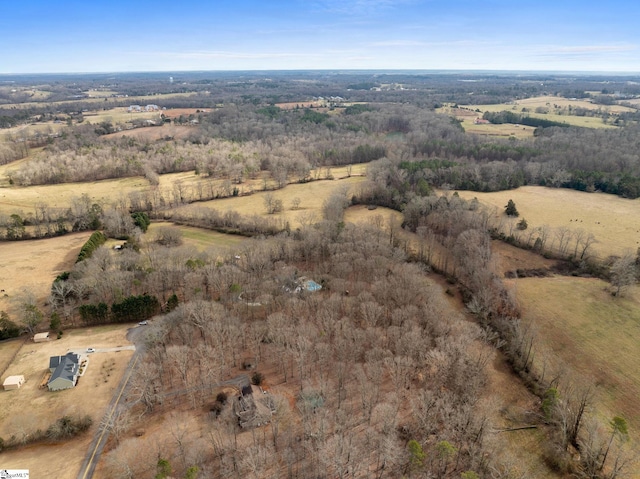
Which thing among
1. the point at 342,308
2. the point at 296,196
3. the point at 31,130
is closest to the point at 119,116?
the point at 31,130

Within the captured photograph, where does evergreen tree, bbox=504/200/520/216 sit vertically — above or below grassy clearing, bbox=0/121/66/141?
below

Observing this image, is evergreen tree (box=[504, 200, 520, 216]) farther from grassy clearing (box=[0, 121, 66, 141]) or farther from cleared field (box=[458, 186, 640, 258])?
grassy clearing (box=[0, 121, 66, 141])

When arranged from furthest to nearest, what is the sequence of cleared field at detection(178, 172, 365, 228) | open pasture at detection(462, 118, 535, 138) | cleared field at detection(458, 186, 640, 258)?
open pasture at detection(462, 118, 535, 138) → cleared field at detection(178, 172, 365, 228) → cleared field at detection(458, 186, 640, 258)

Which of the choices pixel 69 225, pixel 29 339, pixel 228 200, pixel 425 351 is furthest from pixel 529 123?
pixel 29 339

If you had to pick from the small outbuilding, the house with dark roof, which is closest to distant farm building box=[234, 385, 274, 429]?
the house with dark roof

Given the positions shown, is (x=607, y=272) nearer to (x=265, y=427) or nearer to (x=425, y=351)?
(x=425, y=351)

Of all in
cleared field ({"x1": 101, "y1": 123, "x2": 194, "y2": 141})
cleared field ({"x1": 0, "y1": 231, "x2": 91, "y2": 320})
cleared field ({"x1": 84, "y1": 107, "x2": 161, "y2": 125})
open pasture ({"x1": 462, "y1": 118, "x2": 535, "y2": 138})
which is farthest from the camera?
cleared field ({"x1": 84, "y1": 107, "x2": 161, "y2": 125})

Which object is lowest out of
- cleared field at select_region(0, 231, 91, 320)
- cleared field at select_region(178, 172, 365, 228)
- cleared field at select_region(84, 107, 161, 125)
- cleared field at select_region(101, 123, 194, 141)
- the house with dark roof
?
the house with dark roof
